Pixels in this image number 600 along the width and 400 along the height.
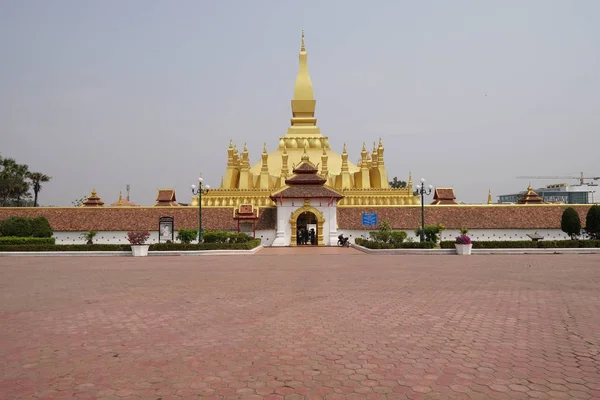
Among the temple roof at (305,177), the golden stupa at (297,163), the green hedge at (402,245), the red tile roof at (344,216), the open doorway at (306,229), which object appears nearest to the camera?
the green hedge at (402,245)

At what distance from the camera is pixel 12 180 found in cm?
6134

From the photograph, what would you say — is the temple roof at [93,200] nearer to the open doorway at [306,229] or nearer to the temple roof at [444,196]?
the open doorway at [306,229]

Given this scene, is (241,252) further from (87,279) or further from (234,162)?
(234,162)

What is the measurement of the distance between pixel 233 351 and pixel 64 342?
244 cm

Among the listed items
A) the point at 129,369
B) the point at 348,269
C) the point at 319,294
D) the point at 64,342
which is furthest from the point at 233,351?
the point at 348,269

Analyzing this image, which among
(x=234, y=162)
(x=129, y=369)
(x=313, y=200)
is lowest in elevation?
(x=129, y=369)

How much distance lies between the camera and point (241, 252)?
27375 mm

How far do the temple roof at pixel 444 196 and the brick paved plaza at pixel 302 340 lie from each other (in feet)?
107

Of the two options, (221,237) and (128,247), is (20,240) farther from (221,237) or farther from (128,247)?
(221,237)

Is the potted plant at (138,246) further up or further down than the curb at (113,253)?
further up

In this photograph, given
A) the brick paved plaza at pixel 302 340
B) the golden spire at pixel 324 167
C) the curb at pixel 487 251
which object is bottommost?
the brick paved plaza at pixel 302 340

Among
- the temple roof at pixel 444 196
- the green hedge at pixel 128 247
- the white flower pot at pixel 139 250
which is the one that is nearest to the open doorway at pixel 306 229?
the green hedge at pixel 128 247

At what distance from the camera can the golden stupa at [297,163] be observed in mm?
42188

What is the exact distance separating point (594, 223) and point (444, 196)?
14.6 metres
